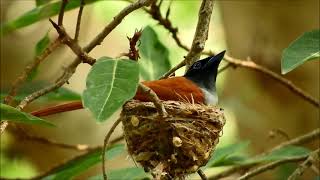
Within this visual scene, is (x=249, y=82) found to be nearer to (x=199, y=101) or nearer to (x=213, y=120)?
(x=199, y=101)

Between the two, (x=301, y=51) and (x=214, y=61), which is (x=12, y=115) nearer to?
(x=301, y=51)

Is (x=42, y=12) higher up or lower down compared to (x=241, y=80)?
higher up

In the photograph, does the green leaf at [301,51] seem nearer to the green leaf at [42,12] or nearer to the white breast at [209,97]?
the white breast at [209,97]

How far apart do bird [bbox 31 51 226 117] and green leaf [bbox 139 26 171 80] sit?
0.36 metres

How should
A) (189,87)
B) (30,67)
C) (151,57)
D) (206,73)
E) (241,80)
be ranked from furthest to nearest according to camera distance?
(241,80), (151,57), (206,73), (189,87), (30,67)

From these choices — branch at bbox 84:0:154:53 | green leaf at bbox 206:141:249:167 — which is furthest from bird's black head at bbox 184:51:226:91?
branch at bbox 84:0:154:53

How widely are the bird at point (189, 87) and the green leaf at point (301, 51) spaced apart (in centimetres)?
51

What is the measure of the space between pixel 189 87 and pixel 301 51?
65 centimetres

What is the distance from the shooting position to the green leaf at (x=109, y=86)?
1.78 meters

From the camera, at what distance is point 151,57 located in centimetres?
359

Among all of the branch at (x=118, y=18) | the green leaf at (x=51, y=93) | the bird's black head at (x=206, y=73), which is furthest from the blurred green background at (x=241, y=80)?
the branch at (x=118, y=18)

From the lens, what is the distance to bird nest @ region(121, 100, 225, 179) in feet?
7.67

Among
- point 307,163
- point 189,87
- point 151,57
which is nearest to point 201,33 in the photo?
point 189,87

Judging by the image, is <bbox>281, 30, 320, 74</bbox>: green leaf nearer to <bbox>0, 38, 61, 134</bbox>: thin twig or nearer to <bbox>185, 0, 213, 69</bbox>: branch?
<bbox>185, 0, 213, 69</bbox>: branch
